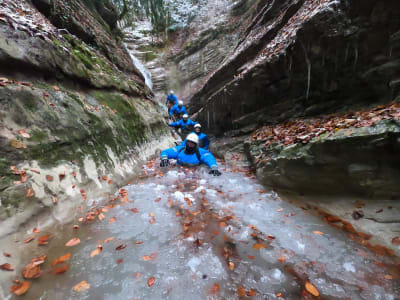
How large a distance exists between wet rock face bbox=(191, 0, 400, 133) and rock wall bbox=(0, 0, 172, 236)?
5.38 m

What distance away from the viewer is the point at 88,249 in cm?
207

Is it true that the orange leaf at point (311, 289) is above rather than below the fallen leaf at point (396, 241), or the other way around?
above

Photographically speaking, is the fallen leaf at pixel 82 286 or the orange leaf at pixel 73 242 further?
the orange leaf at pixel 73 242

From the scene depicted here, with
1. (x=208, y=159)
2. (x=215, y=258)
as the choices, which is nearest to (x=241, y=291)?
(x=215, y=258)

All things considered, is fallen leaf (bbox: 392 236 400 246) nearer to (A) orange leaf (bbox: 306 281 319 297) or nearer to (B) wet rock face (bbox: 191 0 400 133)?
(A) orange leaf (bbox: 306 281 319 297)

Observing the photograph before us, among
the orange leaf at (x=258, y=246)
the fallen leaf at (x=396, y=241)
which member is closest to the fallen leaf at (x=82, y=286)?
the orange leaf at (x=258, y=246)

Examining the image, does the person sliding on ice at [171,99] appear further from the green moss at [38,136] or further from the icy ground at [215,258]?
the icy ground at [215,258]

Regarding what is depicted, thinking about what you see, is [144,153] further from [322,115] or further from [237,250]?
[322,115]

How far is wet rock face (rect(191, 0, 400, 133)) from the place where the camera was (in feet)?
12.1

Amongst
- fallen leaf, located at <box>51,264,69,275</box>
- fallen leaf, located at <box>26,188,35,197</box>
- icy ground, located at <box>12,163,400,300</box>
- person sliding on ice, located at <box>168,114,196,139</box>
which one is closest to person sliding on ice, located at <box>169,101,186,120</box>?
person sliding on ice, located at <box>168,114,196,139</box>

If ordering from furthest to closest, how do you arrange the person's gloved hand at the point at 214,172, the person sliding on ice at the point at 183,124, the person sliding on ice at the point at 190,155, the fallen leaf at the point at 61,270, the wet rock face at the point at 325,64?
1. the person sliding on ice at the point at 183,124
2. the person sliding on ice at the point at 190,155
3. the person's gloved hand at the point at 214,172
4. the wet rock face at the point at 325,64
5. the fallen leaf at the point at 61,270

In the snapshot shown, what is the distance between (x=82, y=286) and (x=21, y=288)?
1.55ft

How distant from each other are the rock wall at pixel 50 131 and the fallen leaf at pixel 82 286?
36.9 inches

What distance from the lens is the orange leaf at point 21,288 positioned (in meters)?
1.46
